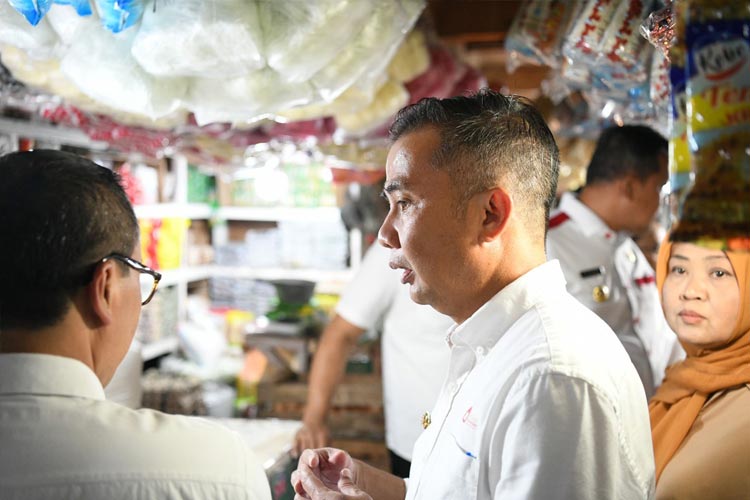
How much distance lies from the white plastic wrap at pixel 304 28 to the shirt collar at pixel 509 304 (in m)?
0.70

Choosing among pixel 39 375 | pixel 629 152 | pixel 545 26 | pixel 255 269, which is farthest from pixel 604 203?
pixel 255 269

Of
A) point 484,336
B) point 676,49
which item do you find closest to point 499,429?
point 484,336

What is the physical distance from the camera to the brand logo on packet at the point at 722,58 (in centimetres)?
71

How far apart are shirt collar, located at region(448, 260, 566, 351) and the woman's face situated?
0.65 m

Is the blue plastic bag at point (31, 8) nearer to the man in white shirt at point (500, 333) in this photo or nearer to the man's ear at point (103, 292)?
the man's ear at point (103, 292)

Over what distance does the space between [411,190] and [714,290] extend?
2.94 ft

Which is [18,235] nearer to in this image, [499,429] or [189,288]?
[499,429]

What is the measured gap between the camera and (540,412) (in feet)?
3.10

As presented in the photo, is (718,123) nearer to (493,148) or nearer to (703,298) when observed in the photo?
(493,148)

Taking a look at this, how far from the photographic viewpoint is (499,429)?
1.00 metres

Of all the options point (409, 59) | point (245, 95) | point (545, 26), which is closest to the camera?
point (245, 95)

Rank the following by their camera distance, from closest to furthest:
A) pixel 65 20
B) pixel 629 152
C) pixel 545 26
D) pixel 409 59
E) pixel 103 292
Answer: pixel 103 292, pixel 65 20, pixel 545 26, pixel 409 59, pixel 629 152

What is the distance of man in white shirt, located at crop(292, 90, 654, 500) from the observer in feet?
3.10

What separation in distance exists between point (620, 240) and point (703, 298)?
3.30ft
